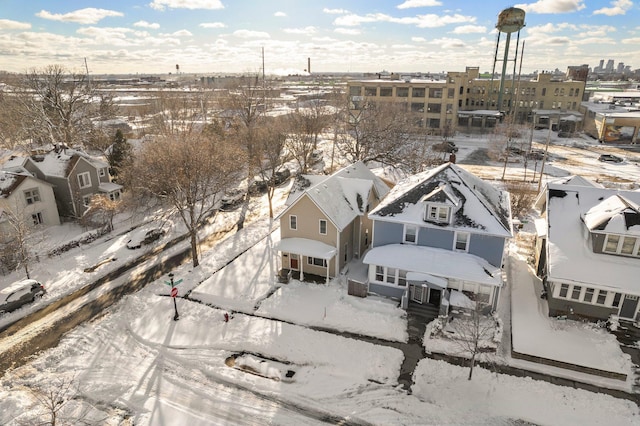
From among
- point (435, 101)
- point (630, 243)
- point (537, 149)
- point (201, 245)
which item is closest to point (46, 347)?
point (201, 245)

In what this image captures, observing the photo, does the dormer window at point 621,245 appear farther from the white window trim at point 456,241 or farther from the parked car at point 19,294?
the parked car at point 19,294

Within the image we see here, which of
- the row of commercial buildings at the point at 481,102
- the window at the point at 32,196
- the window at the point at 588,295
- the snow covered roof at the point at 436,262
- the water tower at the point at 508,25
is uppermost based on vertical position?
the water tower at the point at 508,25

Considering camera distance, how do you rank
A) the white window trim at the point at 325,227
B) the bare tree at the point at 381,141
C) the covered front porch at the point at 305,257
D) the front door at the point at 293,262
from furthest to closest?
the bare tree at the point at 381,141 → the front door at the point at 293,262 → the white window trim at the point at 325,227 → the covered front porch at the point at 305,257

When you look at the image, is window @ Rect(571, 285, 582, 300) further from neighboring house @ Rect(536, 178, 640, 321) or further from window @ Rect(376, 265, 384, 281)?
window @ Rect(376, 265, 384, 281)

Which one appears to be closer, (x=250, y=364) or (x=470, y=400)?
(x=470, y=400)

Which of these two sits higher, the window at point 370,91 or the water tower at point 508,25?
the water tower at point 508,25

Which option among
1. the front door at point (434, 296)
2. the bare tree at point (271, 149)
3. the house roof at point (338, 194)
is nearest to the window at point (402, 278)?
the front door at point (434, 296)

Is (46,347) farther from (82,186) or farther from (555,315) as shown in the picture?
(555,315)
